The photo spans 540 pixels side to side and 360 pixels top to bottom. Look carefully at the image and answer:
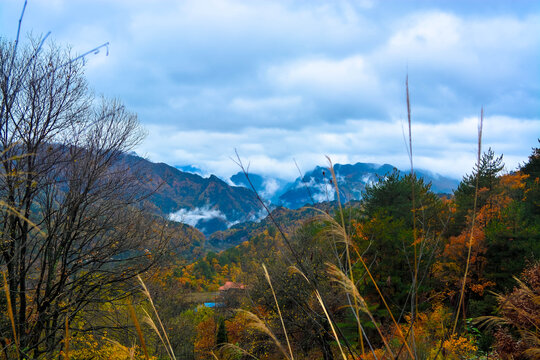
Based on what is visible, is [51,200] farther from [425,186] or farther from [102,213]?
[425,186]

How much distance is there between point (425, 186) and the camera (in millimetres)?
27375

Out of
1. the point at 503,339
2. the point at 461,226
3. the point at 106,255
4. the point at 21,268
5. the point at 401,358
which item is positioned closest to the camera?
the point at 401,358

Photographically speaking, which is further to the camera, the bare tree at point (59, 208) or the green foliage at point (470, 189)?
the green foliage at point (470, 189)

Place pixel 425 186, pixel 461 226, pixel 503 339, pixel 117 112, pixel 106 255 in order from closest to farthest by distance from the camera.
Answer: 1. pixel 503 339
2. pixel 106 255
3. pixel 117 112
4. pixel 461 226
5. pixel 425 186

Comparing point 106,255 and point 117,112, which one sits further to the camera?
point 117,112

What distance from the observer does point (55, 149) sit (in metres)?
7.65

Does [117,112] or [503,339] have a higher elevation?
[117,112]

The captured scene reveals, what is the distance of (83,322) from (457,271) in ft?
67.0

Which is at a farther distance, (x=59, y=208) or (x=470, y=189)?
(x=470, y=189)

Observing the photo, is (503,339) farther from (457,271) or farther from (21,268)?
(457,271)

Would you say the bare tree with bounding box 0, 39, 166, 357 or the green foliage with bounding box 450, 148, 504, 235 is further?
the green foliage with bounding box 450, 148, 504, 235

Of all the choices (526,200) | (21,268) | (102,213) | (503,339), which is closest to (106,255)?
(102,213)

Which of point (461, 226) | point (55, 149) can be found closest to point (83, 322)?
point (55, 149)

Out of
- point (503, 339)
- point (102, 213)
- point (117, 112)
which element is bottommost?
point (503, 339)
